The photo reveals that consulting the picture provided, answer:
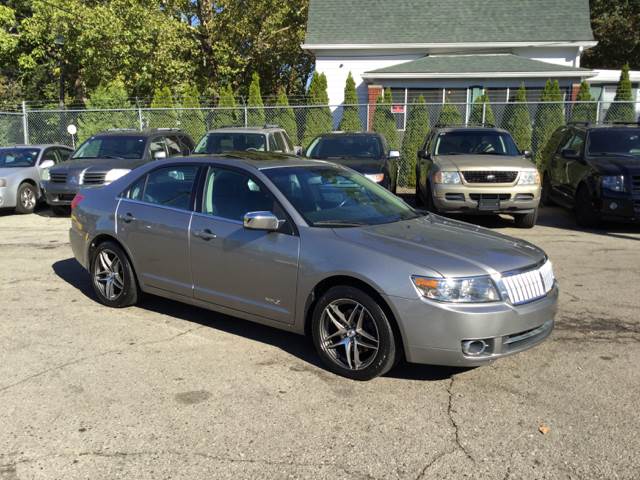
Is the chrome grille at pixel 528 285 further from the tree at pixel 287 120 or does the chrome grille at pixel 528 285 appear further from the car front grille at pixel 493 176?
the tree at pixel 287 120

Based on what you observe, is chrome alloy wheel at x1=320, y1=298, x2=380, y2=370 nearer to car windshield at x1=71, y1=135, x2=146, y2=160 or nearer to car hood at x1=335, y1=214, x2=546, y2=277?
car hood at x1=335, y1=214, x2=546, y2=277

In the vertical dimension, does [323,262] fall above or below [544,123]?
below

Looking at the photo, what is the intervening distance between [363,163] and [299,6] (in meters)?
22.6

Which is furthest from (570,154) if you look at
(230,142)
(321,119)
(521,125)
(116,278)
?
(321,119)

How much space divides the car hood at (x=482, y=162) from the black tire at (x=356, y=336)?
650cm

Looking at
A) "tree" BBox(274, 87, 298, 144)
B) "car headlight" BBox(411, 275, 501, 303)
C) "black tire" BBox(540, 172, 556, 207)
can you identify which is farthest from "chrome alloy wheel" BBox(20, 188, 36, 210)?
"car headlight" BBox(411, 275, 501, 303)

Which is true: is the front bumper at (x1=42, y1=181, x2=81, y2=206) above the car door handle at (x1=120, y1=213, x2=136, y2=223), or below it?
below

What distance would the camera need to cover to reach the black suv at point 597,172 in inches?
398

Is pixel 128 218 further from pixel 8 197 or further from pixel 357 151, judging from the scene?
pixel 8 197

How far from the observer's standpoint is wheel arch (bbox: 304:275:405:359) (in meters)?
4.19

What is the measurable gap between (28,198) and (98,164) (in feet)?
7.58

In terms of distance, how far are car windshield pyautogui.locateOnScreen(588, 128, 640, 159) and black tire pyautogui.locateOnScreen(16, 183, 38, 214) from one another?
1144 cm

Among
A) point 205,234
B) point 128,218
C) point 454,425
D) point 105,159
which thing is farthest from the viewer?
point 105,159

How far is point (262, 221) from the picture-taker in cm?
467
